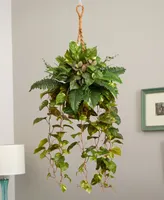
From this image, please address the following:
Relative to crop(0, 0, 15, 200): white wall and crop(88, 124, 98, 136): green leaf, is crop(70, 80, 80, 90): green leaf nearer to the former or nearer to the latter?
crop(88, 124, 98, 136): green leaf

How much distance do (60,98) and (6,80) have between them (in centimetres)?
221

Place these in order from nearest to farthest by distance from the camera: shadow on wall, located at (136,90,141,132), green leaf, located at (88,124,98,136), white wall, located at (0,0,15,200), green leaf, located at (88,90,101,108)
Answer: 1. green leaf, located at (88,90,101,108)
2. green leaf, located at (88,124,98,136)
3. shadow on wall, located at (136,90,141,132)
4. white wall, located at (0,0,15,200)

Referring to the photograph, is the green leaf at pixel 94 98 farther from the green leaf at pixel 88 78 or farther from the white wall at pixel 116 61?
the white wall at pixel 116 61

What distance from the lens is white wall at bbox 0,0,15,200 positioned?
418cm

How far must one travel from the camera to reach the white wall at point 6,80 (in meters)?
4.18

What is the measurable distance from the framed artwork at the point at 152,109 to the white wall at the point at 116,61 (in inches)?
2.1

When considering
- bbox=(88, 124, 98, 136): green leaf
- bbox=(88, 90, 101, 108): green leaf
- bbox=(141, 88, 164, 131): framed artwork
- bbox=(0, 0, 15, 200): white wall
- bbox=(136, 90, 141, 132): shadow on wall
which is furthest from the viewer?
bbox=(0, 0, 15, 200): white wall

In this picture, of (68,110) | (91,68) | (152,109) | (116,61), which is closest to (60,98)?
(68,110)

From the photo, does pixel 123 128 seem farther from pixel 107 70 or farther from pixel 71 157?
pixel 107 70

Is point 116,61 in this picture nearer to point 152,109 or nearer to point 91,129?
point 152,109

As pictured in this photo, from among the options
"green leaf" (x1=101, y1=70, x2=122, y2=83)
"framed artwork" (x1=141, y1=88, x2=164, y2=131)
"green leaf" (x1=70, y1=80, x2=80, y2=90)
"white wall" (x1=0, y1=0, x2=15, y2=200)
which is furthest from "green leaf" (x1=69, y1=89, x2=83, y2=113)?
"white wall" (x1=0, y1=0, x2=15, y2=200)

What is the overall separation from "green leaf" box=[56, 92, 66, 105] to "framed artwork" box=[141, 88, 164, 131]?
1499mm

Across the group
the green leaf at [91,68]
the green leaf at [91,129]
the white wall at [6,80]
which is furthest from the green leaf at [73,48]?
Answer: the white wall at [6,80]

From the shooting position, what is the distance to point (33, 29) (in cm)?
421
